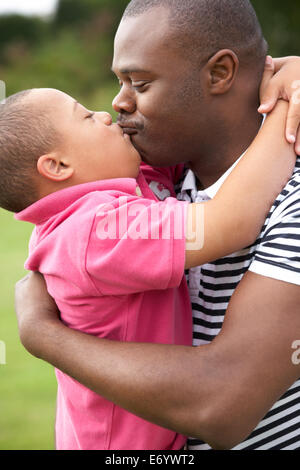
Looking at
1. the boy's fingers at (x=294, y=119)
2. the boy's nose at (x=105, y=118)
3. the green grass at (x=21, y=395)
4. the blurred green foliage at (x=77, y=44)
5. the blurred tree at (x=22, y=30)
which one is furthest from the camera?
the blurred tree at (x=22, y=30)

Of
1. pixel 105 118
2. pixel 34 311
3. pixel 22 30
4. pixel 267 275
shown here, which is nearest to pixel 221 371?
pixel 267 275

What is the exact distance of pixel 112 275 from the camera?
174 centimetres

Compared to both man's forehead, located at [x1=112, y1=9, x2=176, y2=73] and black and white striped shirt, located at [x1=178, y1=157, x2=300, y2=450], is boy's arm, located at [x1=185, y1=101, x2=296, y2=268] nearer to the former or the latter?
black and white striped shirt, located at [x1=178, y1=157, x2=300, y2=450]

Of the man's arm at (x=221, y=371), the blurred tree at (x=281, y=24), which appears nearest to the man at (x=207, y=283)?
the man's arm at (x=221, y=371)

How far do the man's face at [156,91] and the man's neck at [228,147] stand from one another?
62 mm

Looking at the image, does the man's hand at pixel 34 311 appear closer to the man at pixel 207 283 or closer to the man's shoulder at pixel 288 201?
the man at pixel 207 283

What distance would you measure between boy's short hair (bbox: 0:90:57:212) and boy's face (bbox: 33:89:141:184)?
35 mm

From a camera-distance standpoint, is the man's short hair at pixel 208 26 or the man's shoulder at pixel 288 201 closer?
the man's shoulder at pixel 288 201

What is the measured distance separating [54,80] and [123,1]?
4258mm

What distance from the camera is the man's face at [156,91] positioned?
1958 millimetres

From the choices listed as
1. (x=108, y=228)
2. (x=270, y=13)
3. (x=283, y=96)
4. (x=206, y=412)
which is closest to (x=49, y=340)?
(x=108, y=228)

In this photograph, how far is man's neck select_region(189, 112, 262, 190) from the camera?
2.07 meters

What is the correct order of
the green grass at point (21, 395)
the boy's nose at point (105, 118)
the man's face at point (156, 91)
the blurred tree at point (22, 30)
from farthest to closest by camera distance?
the blurred tree at point (22, 30)
the green grass at point (21, 395)
the boy's nose at point (105, 118)
the man's face at point (156, 91)
